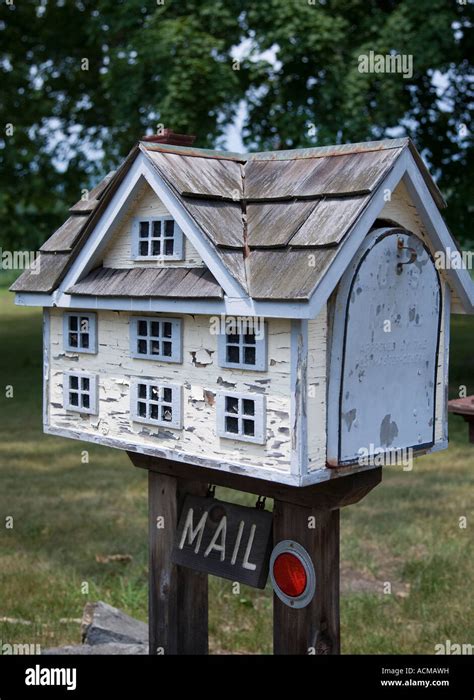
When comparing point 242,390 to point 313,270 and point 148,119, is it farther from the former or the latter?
point 148,119

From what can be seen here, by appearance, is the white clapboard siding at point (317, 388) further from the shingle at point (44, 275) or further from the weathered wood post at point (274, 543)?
the shingle at point (44, 275)

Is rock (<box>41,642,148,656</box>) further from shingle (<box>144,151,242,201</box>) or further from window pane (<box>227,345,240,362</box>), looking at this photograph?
shingle (<box>144,151,242,201</box>)

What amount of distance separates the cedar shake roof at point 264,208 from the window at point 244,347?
0.59ft

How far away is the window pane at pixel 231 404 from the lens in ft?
12.4

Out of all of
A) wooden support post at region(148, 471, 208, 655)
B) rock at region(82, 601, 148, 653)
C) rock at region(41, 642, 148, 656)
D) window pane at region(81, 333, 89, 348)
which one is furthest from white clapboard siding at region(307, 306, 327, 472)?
rock at region(82, 601, 148, 653)

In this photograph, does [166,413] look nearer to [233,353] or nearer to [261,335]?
[233,353]

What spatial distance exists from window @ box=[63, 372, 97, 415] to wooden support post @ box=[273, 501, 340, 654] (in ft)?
3.42

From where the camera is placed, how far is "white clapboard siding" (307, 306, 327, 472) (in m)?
3.53

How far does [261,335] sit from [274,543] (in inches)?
46.7

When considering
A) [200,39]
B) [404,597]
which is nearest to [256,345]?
[404,597]

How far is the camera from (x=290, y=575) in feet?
13.7

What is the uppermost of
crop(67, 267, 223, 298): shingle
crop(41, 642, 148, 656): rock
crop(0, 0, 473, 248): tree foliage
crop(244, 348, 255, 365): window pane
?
crop(0, 0, 473, 248): tree foliage

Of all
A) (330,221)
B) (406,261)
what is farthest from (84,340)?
(406,261)

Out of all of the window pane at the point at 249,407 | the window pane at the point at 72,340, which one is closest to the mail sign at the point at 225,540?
the window pane at the point at 249,407
